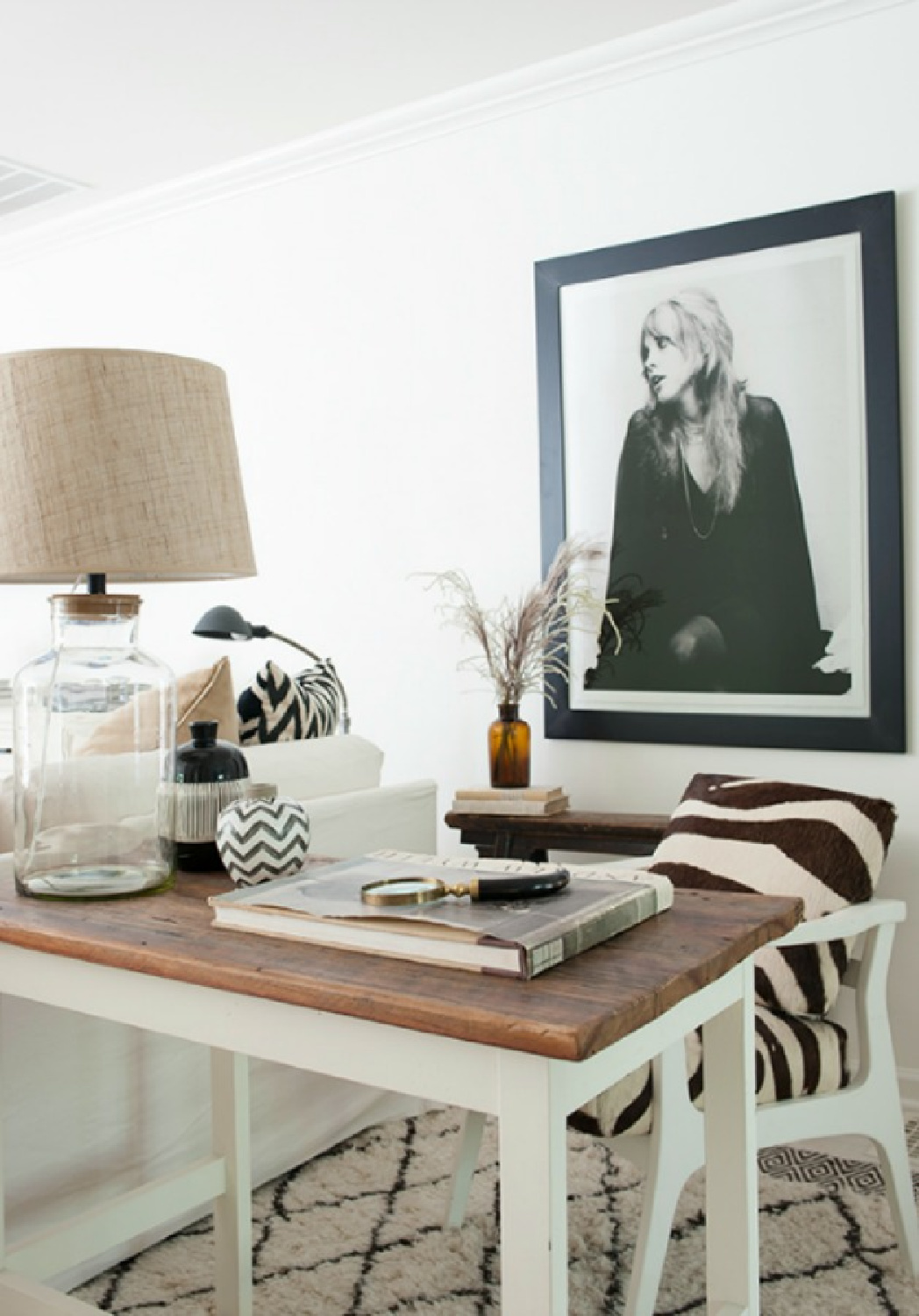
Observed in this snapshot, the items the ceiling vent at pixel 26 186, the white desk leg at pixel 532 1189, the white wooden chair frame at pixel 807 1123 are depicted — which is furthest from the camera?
the ceiling vent at pixel 26 186

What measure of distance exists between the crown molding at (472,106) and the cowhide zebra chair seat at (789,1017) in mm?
1701

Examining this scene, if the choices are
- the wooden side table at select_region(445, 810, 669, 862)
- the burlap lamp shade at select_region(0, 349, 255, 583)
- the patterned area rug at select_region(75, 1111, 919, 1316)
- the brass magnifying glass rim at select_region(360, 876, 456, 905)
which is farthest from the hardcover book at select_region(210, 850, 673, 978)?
the wooden side table at select_region(445, 810, 669, 862)

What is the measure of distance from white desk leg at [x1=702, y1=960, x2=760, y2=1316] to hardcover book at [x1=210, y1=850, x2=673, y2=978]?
15 cm

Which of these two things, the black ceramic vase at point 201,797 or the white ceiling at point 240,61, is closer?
the black ceramic vase at point 201,797

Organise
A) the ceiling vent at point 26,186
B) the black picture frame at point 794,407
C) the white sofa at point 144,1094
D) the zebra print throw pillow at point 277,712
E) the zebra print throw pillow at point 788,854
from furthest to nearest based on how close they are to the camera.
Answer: the ceiling vent at point 26,186, the black picture frame at point 794,407, the zebra print throw pillow at point 277,712, the zebra print throw pillow at point 788,854, the white sofa at point 144,1094

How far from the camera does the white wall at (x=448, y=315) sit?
274cm

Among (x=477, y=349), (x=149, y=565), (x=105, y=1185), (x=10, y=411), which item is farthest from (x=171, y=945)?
(x=477, y=349)

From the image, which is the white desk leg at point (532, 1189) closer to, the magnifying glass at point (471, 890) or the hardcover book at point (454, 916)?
the hardcover book at point (454, 916)

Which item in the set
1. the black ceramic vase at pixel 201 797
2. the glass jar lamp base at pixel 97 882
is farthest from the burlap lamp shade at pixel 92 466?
the glass jar lamp base at pixel 97 882

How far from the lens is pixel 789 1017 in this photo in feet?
6.55

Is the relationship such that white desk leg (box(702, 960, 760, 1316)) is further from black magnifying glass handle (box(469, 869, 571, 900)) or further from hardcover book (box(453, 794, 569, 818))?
hardcover book (box(453, 794, 569, 818))

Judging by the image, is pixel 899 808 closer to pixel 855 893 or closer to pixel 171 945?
pixel 855 893

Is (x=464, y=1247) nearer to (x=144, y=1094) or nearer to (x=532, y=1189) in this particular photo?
(x=144, y=1094)

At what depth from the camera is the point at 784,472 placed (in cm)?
281
